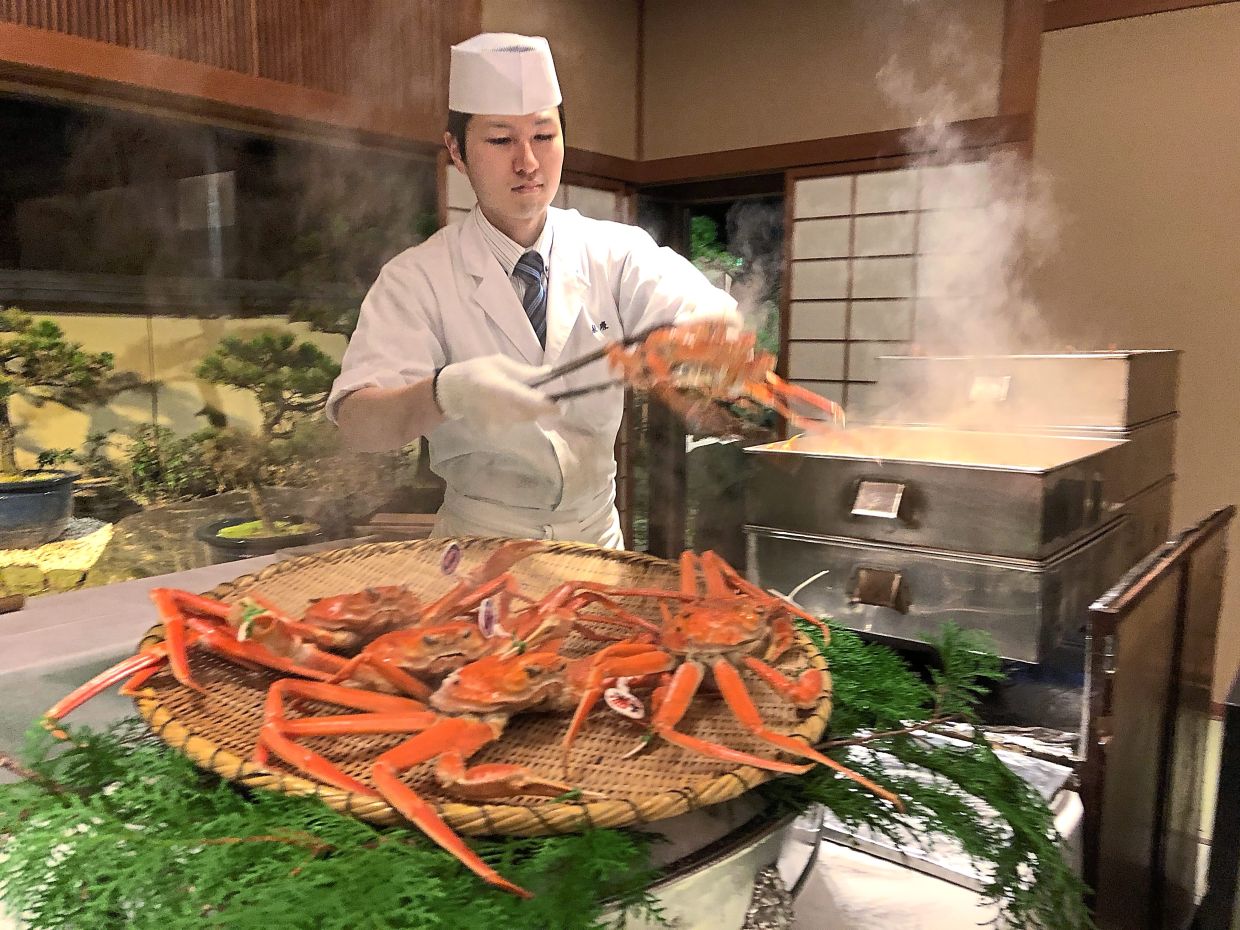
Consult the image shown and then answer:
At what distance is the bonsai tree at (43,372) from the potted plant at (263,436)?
0.83 feet

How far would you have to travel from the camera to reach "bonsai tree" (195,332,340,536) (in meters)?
1.48

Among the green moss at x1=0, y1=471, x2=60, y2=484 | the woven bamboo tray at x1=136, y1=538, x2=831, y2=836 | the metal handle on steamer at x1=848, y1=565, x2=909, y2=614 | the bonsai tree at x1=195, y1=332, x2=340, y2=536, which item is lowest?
the metal handle on steamer at x1=848, y1=565, x2=909, y2=614

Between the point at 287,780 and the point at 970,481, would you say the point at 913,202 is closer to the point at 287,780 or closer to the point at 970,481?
the point at 970,481

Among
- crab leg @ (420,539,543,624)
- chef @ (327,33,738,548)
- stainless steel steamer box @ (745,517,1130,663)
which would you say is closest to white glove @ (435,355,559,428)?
chef @ (327,33,738,548)

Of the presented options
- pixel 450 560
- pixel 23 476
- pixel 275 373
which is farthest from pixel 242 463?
pixel 450 560

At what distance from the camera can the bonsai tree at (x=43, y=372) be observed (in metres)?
1.54

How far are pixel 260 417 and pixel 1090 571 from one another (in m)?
1.58

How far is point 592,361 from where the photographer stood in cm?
118

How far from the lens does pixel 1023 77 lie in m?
2.28

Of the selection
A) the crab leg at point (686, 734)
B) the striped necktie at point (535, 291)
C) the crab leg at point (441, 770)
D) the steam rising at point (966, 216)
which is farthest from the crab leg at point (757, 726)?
the steam rising at point (966, 216)

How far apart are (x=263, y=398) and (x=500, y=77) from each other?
77 centimetres

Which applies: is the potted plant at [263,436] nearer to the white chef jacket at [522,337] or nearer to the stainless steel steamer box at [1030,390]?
the white chef jacket at [522,337]

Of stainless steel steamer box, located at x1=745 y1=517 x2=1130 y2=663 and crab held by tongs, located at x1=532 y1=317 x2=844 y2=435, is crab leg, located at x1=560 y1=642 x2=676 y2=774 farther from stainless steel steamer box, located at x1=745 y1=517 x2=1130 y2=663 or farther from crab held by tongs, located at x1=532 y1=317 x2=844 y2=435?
stainless steel steamer box, located at x1=745 y1=517 x2=1130 y2=663

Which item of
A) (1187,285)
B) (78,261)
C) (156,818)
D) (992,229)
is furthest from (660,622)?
(1187,285)
